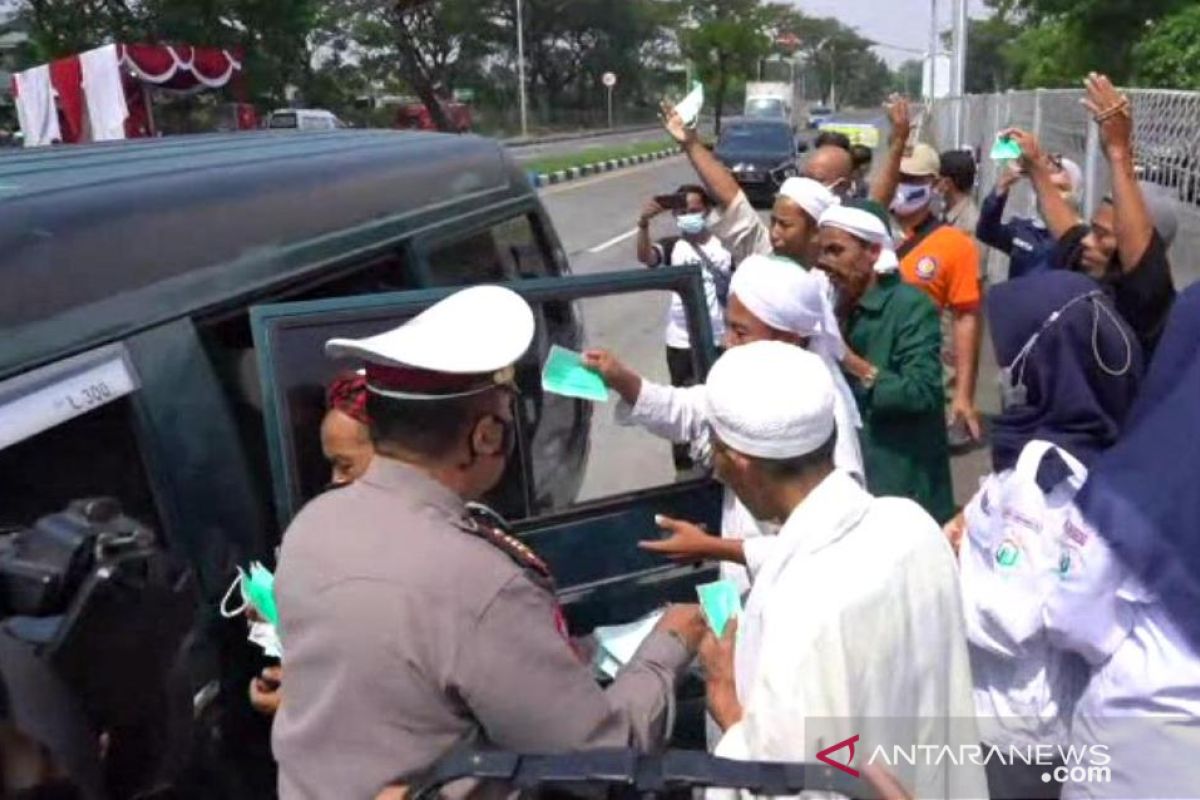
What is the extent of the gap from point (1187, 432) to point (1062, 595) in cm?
35

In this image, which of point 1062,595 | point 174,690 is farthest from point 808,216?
point 174,690

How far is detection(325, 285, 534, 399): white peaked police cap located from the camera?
1.63 meters

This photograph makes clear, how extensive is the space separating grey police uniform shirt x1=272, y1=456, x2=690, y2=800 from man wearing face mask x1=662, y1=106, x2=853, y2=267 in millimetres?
2376

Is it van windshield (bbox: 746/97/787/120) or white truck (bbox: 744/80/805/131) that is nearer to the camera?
white truck (bbox: 744/80/805/131)

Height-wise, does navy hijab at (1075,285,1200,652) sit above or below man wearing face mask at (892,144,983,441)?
above

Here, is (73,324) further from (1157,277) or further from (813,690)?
(1157,277)

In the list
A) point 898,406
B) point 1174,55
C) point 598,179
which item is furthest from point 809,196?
point 598,179

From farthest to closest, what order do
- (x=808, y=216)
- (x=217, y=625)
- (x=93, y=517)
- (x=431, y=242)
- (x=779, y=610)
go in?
(x=808, y=216) < (x=431, y=242) < (x=217, y=625) < (x=779, y=610) < (x=93, y=517)

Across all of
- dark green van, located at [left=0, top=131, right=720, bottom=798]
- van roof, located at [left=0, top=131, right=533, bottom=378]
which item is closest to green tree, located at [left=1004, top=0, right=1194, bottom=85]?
van roof, located at [left=0, top=131, right=533, bottom=378]

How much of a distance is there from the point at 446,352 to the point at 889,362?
2.26 meters

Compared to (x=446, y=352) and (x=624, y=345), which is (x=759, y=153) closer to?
(x=624, y=345)

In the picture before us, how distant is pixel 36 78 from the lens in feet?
54.8

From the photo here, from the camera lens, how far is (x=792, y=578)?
66.1 inches

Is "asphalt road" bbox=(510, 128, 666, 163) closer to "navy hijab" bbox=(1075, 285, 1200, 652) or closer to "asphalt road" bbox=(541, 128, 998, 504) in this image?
"asphalt road" bbox=(541, 128, 998, 504)
